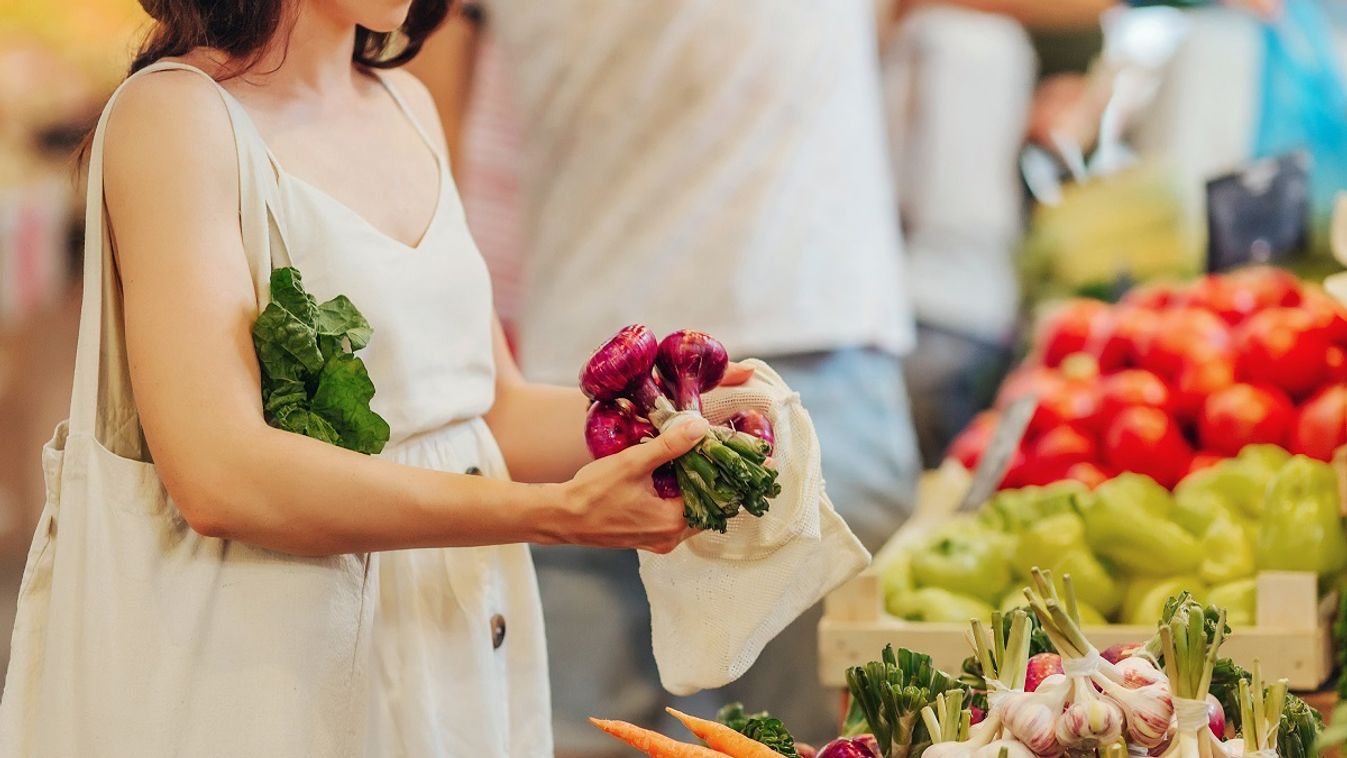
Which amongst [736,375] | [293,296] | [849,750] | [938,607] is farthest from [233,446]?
[938,607]

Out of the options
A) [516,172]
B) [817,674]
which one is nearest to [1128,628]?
[817,674]

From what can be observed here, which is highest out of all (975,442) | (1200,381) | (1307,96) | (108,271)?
(108,271)

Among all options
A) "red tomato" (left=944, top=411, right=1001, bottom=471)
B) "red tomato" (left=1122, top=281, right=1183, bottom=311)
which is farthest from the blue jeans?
"red tomato" (left=1122, top=281, right=1183, bottom=311)

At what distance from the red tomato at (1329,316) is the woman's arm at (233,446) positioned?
1.45 m

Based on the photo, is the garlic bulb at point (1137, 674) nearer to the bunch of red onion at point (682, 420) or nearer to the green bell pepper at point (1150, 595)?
the bunch of red onion at point (682, 420)

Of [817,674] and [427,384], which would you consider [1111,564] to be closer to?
[817,674]

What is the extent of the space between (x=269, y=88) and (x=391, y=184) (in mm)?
161

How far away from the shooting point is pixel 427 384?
1.55 meters

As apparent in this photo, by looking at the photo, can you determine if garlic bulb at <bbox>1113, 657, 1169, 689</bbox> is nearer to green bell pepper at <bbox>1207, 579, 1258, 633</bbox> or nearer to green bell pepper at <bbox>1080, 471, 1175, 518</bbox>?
green bell pepper at <bbox>1207, 579, 1258, 633</bbox>

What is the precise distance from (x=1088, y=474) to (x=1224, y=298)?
0.44m

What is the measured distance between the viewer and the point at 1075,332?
2.92m

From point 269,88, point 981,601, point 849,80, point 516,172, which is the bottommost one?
point 981,601

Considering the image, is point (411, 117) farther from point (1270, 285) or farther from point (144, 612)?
point (1270, 285)

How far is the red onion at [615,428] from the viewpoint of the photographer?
1.37 meters
